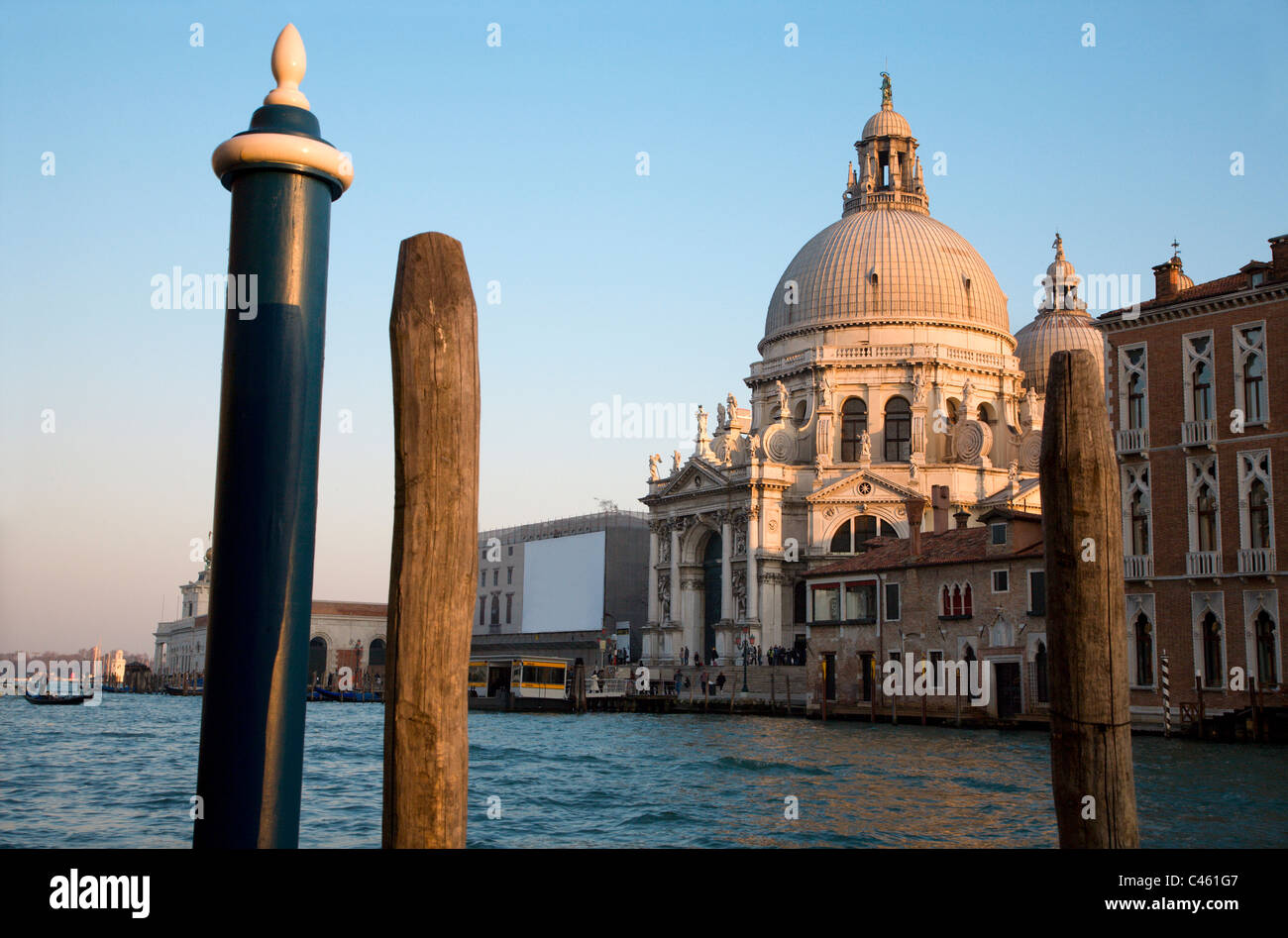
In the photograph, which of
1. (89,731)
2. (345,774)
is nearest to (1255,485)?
(345,774)

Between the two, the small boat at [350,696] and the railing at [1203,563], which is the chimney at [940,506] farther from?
the small boat at [350,696]

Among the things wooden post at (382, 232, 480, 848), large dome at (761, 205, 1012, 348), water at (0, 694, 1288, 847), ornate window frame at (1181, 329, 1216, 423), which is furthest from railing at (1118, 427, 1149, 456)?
large dome at (761, 205, 1012, 348)

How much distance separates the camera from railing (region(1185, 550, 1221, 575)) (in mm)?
25297

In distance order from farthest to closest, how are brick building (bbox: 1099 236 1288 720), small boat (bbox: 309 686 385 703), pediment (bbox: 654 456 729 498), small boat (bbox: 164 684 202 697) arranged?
small boat (bbox: 164 684 202 697), small boat (bbox: 309 686 385 703), pediment (bbox: 654 456 729 498), brick building (bbox: 1099 236 1288 720)

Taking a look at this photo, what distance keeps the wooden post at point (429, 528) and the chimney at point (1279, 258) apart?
2458cm

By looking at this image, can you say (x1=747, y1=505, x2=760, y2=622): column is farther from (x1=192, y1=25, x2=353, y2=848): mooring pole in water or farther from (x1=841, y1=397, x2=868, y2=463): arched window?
(x1=192, y1=25, x2=353, y2=848): mooring pole in water

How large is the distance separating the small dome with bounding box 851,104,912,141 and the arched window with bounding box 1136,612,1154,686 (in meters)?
35.9

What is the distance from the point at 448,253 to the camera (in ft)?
12.7

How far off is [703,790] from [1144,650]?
13333 millimetres

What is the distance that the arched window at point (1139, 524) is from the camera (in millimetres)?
27000

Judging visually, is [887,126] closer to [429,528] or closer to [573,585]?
[573,585]

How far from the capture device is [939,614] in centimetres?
3209
